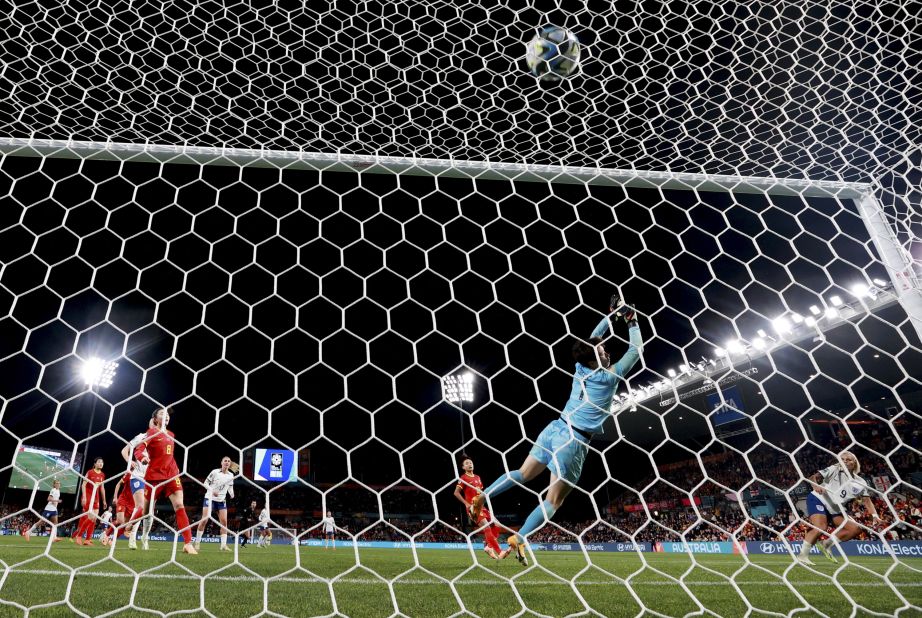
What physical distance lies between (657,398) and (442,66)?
11898 mm

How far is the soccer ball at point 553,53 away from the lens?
84.6 inches

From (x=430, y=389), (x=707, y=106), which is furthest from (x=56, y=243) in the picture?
(x=430, y=389)

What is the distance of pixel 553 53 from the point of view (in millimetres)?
2145

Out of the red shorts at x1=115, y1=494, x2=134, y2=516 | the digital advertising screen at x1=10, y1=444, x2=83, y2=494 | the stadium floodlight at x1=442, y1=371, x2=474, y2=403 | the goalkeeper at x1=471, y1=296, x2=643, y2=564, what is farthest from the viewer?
the digital advertising screen at x1=10, y1=444, x2=83, y2=494

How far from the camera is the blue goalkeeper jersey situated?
2506mm

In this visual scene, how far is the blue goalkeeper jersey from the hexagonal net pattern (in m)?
0.04

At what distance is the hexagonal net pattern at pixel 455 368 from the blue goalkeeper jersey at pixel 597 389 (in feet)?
0.13

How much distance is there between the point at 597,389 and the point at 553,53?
5.15 feet

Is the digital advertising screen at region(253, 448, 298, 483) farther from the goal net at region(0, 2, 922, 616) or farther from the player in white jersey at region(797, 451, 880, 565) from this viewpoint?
the player in white jersey at region(797, 451, 880, 565)

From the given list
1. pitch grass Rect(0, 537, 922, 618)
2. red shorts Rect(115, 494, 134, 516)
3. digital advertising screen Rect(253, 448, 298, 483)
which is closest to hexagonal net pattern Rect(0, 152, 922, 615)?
pitch grass Rect(0, 537, 922, 618)

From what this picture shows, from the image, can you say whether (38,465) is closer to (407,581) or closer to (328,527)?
(328,527)

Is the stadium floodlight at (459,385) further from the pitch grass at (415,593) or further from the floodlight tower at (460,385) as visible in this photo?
the pitch grass at (415,593)

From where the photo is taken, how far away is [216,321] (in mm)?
6570

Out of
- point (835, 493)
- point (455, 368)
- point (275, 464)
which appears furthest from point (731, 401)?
point (275, 464)
